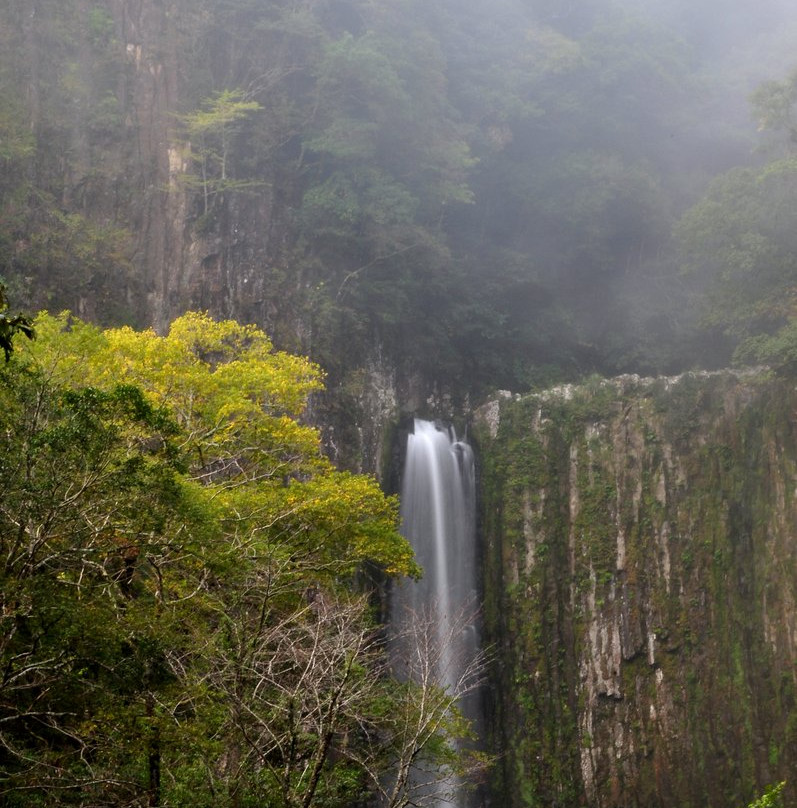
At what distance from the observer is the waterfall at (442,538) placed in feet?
69.7

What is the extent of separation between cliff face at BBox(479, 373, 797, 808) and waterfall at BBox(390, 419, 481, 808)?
568mm

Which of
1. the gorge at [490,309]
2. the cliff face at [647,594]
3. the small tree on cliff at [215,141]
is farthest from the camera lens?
the small tree on cliff at [215,141]

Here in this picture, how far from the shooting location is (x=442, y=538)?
73.6 feet

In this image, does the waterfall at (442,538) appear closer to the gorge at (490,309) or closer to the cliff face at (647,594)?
the gorge at (490,309)

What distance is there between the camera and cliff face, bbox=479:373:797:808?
18.7 m

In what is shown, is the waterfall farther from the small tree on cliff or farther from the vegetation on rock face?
the vegetation on rock face

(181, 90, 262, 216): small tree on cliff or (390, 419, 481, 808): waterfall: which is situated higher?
(181, 90, 262, 216): small tree on cliff

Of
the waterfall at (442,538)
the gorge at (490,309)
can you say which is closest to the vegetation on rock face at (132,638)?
the gorge at (490,309)

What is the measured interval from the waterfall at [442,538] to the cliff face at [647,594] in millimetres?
568

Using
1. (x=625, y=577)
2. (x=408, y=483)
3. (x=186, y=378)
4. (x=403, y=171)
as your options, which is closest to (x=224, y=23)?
(x=403, y=171)

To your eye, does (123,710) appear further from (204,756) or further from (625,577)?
(625,577)

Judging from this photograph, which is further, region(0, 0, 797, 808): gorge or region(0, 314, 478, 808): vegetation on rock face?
region(0, 0, 797, 808): gorge

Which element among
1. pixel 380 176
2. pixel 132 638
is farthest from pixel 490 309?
pixel 132 638

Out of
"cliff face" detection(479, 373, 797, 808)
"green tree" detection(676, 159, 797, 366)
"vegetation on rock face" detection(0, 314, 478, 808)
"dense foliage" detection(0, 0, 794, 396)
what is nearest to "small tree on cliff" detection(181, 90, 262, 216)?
"dense foliage" detection(0, 0, 794, 396)
